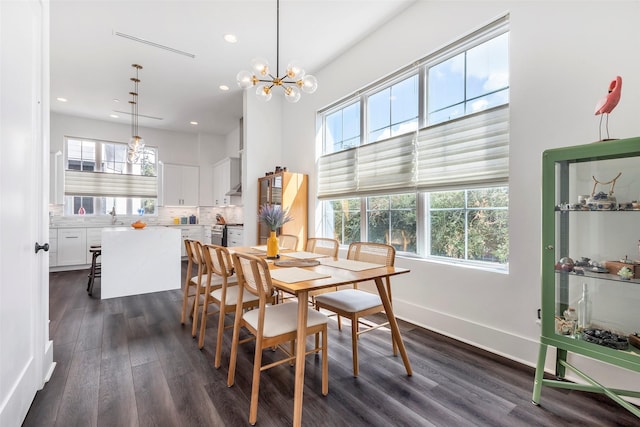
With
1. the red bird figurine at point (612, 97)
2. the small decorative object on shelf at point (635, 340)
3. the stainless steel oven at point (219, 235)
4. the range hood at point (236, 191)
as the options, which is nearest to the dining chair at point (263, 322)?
the small decorative object on shelf at point (635, 340)

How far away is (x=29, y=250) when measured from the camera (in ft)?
5.72

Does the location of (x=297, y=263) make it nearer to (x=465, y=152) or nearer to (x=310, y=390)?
(x=310, y=390)

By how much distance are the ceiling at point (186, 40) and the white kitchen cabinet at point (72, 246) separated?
249 cm

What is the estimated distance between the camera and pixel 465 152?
104 inches

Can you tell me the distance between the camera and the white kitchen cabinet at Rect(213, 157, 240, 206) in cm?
667

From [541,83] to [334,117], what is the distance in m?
2.68

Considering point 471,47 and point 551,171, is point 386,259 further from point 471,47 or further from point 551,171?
point 471,47

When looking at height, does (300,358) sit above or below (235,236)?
below

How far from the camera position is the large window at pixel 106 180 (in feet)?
20.7

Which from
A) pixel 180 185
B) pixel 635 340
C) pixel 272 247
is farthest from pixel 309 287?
pixel 180 185

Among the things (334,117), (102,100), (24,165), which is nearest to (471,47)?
(334,117)

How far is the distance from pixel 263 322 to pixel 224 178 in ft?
18.9

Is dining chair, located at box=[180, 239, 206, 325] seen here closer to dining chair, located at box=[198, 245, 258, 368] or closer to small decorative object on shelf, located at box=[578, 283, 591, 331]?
dining chair, located at box=[198, 245, 258, 368]

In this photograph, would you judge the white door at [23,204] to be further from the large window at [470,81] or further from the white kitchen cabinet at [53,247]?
the white kitchen cabinet at [53,247]
